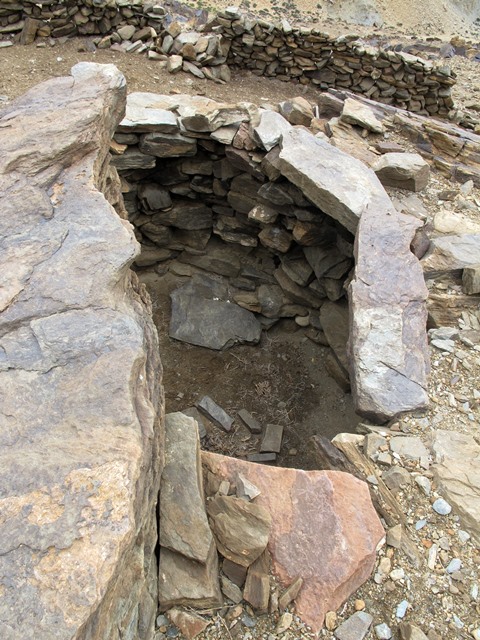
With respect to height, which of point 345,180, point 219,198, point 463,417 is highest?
point 345,180

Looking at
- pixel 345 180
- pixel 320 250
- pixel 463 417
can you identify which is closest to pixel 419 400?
pixel 463 417

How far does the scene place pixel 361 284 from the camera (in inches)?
162

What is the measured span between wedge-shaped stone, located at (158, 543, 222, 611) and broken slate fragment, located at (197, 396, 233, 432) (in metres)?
2.92

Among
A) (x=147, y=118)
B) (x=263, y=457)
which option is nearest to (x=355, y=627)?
(x=263, y=457)

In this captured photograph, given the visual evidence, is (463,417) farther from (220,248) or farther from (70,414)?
(220,248)

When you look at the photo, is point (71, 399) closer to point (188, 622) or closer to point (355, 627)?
point (188, 622)

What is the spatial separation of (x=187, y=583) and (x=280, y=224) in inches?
174

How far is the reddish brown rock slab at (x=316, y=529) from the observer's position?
8.39 feet

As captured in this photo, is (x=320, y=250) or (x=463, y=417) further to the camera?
(x=320, y=250)

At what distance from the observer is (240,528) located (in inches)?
104

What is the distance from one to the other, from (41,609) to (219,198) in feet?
18.6

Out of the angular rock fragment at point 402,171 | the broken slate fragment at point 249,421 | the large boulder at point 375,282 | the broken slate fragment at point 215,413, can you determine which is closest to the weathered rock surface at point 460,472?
the large boulder at point 375,282

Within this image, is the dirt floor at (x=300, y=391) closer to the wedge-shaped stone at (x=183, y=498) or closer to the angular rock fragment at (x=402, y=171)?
the angular rock fragment at (x=402, y=171)

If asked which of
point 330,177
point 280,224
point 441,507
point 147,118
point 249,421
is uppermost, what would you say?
point 330,177
